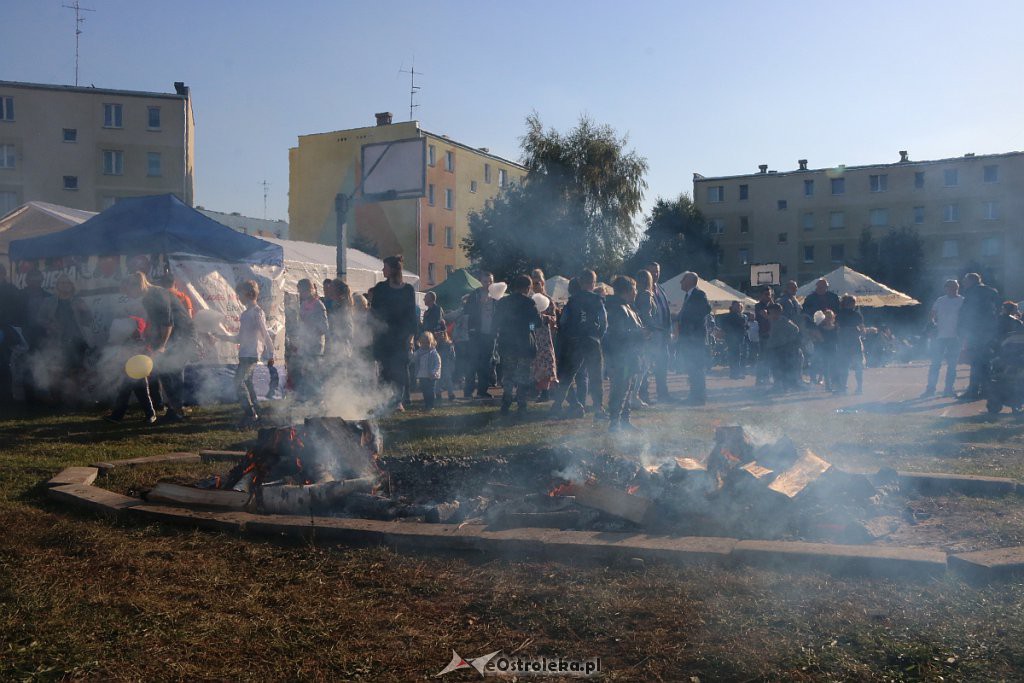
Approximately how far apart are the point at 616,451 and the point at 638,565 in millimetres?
3060

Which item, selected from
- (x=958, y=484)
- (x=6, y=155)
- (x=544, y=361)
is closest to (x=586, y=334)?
(x=544, y=361)

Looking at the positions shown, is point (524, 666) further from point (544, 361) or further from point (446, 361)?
point (446, 361)

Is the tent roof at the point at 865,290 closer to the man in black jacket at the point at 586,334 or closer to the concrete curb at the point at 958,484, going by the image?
the man in black jacket at the point at 586,334

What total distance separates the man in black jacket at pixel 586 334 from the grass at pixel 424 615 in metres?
5.33

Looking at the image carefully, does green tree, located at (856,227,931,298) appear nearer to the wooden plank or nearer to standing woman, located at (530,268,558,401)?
standing woman, located at (530,268,558,401)

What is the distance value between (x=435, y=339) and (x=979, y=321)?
7.89 m

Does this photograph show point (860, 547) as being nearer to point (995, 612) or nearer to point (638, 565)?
point (995, 612)

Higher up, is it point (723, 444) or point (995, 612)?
point (723, 444)

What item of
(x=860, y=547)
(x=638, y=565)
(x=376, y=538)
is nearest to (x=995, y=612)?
(x=860, y=547)

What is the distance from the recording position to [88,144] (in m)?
47.5

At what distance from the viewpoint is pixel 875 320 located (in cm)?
3231

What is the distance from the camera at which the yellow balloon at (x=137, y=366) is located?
30.7ft

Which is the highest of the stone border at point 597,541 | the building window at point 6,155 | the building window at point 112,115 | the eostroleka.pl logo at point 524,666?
the building window at point 112,115

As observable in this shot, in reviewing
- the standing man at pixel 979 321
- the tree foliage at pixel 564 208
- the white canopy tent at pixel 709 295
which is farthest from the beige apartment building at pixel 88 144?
the standing man at pixel 979 321
